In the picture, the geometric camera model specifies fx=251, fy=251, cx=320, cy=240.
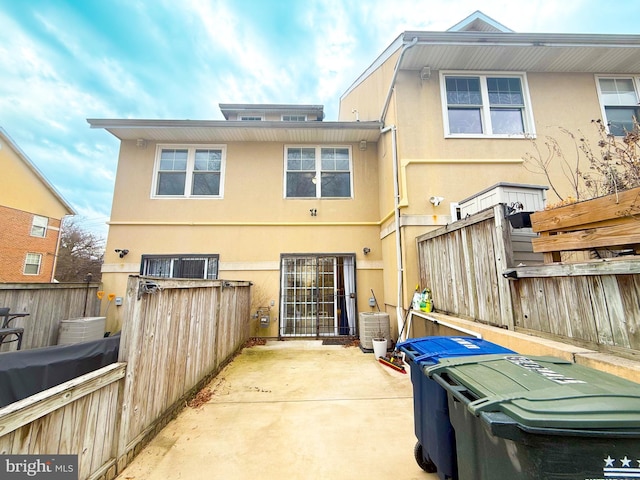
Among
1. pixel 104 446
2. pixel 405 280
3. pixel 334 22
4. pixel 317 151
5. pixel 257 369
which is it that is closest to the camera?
pixel 104 446

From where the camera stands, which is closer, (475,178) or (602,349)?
(602,349)

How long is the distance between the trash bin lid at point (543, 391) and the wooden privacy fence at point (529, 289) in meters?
0.73

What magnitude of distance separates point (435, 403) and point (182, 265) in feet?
20.9

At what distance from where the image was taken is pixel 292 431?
2.50 m

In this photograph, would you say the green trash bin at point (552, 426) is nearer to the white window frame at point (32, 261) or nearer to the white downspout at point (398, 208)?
the white downspout at point (398, 208)

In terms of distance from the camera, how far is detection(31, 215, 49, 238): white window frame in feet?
45.8

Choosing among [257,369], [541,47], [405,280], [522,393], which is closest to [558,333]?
[522,393]

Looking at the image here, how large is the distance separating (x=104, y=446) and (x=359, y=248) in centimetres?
548

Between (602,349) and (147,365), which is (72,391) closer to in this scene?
(147,365)

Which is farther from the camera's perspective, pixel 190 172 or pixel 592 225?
pixel 190 172

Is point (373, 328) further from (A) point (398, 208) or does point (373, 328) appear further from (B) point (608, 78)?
(B) point (608, 78)

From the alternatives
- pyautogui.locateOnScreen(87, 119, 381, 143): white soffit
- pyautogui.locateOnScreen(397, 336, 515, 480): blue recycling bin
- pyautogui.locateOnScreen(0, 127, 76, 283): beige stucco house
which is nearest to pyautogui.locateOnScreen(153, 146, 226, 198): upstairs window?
pyautogui.locateOnScreen(87, 119, 381, 143): white soffit

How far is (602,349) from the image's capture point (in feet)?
5.70

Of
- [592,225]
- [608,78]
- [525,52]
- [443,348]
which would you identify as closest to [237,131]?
[525,52]
